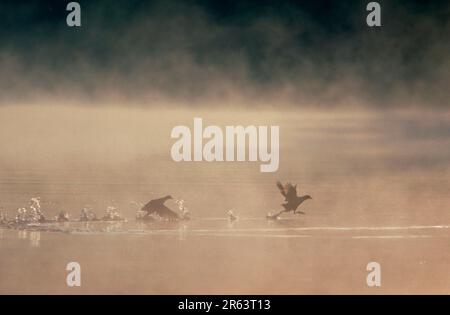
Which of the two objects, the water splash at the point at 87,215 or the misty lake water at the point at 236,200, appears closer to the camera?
the misty lake water at the point at 236,200

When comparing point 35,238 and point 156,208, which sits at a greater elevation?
point 156,208

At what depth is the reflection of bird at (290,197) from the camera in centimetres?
772

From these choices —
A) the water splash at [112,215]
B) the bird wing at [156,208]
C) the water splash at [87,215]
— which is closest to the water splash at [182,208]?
the bird wing at [156,208]

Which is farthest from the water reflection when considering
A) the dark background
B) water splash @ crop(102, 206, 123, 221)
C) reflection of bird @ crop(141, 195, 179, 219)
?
the dark background

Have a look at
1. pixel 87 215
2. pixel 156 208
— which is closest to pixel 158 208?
pixel 156 208

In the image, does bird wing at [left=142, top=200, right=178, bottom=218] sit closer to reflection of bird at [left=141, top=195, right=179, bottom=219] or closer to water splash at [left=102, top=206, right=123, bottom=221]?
reflection of bird at [left=141, top=195, right=179, bottom=219]

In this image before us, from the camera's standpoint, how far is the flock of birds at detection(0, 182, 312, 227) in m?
7.66

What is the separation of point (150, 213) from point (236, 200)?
2.14ft

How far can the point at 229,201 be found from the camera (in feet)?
25.3

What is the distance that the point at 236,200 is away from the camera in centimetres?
774

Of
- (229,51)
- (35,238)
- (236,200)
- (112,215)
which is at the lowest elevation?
(35,238)

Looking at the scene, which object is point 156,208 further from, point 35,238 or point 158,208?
point 35,238

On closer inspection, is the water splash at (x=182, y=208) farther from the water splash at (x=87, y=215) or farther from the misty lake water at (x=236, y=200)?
the water splash at (x=87, y=215)
